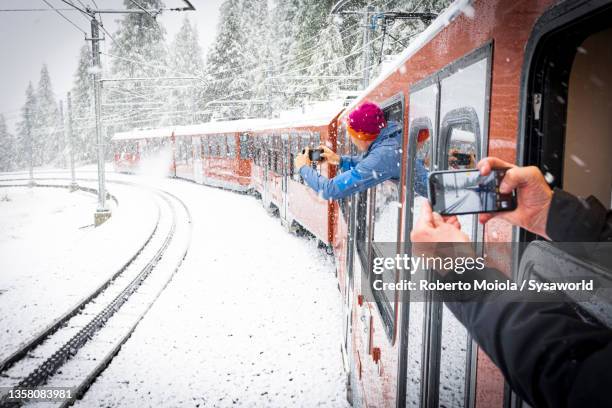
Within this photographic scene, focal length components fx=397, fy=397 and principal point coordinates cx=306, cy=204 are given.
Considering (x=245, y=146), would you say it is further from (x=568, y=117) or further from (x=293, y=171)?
(x=568, y=117)

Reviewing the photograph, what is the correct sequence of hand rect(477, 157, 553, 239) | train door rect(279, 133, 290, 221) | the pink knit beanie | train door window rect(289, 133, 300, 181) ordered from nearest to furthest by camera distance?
hand rect(477, 157, 553, 239) → the pink knit beanie → train door window rect(289, 133, 300, 181) → train door rect(279, 133, 290, 221)

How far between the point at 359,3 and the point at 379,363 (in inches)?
1066

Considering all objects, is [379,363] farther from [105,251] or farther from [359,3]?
[359,3]

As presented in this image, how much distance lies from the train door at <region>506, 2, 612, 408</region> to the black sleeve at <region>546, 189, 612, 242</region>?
0.15ft

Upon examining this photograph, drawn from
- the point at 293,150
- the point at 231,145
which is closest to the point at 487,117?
the point at 293,150

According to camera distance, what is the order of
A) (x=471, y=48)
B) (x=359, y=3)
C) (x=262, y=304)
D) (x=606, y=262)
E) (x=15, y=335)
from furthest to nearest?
(x=359, y=3) < (x=262, y=304) < (x=15, y=335) < (x=471, y=48) < (x=606, y=262)

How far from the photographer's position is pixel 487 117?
47.9 inches

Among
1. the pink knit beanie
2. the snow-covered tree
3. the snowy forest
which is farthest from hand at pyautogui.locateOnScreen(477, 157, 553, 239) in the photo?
the snow-covered tree

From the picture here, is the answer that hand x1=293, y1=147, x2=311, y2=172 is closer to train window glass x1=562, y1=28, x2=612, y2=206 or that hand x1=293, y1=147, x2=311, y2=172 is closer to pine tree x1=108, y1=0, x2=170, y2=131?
train window glass x1=562, y1=28, x2=612, y2=206

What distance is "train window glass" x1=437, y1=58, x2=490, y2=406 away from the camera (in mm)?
1285

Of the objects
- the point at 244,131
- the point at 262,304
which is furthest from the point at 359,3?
the point at 262,304

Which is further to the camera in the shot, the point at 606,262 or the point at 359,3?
the point at 359,3

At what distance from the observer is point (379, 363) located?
270 centimetres

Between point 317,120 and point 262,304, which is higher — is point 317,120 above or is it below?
above
